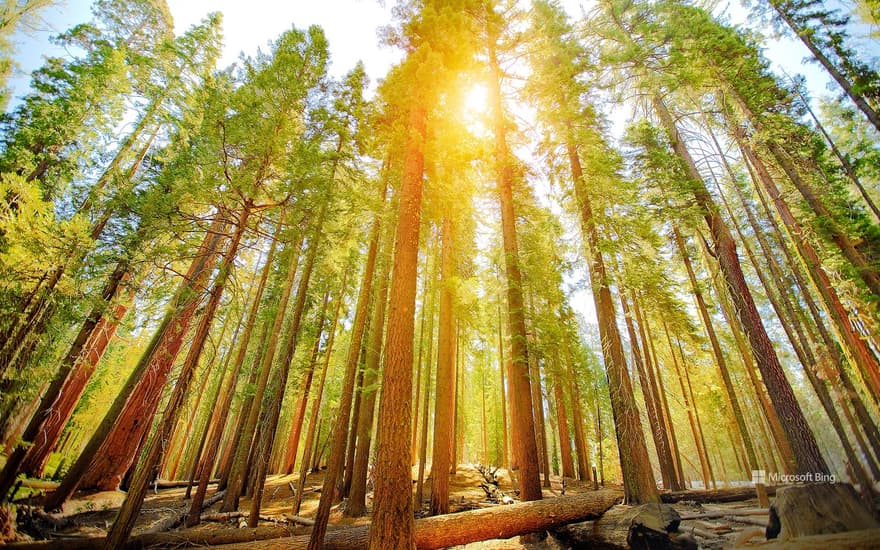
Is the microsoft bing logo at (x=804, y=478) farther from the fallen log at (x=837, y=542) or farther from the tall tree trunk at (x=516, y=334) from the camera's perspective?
the tall tree trunk at (x=516, y=334)

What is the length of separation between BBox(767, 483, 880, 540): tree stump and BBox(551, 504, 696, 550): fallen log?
125cm

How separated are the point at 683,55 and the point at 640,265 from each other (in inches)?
258

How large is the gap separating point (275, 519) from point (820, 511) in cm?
1059

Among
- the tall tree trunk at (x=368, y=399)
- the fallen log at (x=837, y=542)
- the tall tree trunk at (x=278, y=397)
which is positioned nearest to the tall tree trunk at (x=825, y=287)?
the fallen log at (x=837, y=542)

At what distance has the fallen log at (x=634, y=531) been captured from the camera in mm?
4506

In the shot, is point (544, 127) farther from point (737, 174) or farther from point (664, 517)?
point (737, 174)

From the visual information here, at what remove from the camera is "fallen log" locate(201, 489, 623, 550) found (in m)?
5.04

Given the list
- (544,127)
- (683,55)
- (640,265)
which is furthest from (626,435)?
(683,55)

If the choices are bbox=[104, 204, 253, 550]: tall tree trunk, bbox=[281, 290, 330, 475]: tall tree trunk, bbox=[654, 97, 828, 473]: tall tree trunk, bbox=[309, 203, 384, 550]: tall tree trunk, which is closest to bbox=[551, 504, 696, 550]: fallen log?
bbox=[654, 97, 828, 473]: tall tree trunk

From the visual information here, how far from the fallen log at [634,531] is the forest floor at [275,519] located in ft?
1.93

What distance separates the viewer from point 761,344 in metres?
7.27

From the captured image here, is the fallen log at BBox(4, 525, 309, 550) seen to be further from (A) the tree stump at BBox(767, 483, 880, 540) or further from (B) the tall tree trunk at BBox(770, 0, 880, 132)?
(B) the tall tree trunk at BBox(770, 0, 880, 132)

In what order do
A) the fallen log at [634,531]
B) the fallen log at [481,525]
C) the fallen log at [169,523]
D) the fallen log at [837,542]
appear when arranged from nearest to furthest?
1. the fallen log at [837,542]
2. the fallen log at [634,531]
3. the fallen log at [481,525]
4. the fallen log at [169,523]

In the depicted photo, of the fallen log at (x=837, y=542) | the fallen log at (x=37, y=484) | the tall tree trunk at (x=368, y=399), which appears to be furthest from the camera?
the tall tree trunk at (x=368, y=399)
